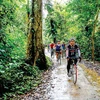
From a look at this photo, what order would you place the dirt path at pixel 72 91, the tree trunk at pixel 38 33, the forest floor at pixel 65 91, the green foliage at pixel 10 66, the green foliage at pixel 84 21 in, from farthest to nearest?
the green foliage at pixel 84 21, the tree trunk at pixel 38 33, the green foliage at pixel 10 66, the forest floor at pixel 65 91, the dirt path at pixel 72 91

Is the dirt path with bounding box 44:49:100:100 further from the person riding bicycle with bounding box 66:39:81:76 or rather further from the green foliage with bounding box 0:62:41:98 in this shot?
the person riding bicycle with bounding box 66:39:81:76

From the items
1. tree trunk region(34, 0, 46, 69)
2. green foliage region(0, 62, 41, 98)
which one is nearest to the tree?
tree trunk region(34, 0, 46, 69)

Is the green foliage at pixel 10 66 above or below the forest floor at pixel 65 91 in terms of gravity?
above

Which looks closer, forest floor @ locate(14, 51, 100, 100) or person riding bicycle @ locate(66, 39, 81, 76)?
forest floor @ locate(14, 51, 100, 100)

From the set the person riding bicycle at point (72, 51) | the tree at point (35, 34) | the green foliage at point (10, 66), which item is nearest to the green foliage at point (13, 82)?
the green foliage at point (10, 66)

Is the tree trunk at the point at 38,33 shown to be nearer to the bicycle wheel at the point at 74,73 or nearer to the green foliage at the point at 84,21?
the bicycle wheel at the point at 74,73

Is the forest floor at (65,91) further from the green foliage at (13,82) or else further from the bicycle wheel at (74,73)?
the green foliage at (13,82)

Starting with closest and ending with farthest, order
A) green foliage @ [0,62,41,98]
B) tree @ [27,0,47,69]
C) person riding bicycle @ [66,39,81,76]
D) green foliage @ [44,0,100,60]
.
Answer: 1. green foliage @ [0,62,41,98]
2. person riding bicycle @ [66,39,81,76]
3. tree @ [27,0,47,69]
4. green foliage @ [44,0,100,60]

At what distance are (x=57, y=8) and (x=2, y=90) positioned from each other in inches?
1691

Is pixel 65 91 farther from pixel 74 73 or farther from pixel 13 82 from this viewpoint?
pixel 13 82

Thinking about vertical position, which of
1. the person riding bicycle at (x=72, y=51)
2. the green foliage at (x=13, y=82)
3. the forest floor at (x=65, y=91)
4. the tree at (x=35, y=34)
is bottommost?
the forest floor at (x=65, y=91)

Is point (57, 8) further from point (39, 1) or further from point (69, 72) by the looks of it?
point (69, 72)

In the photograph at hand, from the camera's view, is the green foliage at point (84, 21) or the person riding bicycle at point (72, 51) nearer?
the person riding bicycle at point (72, 51)

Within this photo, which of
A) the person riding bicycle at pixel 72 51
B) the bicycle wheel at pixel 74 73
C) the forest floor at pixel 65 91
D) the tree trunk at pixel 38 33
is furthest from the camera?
the tree trunk at pixel 38 33
